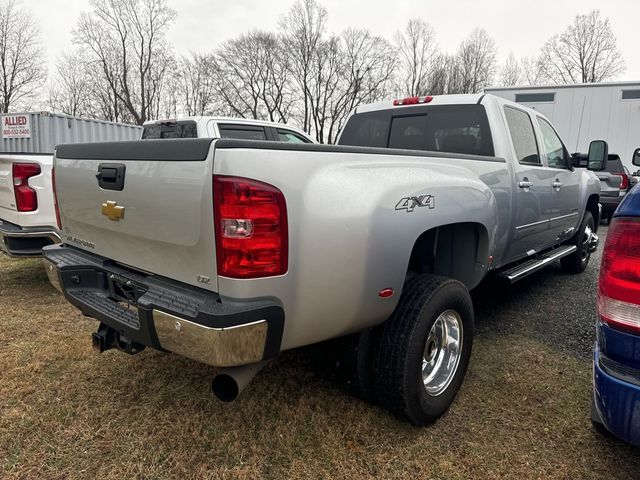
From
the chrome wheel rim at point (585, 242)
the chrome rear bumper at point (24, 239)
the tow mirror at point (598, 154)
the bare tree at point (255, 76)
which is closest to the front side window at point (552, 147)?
the tow mirror at point (598, 154)

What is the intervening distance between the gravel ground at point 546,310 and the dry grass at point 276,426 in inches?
17.6

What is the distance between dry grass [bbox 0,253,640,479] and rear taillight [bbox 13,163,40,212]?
5.58 feet

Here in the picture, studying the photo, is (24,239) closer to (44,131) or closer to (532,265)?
(532,265)

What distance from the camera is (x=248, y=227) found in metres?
1.71


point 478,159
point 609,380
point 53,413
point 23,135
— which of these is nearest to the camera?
point 609,380

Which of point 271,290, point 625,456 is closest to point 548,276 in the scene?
point 625,456

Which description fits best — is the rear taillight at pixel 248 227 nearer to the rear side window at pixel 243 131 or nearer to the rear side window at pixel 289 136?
the rear side window at pixel 243 131

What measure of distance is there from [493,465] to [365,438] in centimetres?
63

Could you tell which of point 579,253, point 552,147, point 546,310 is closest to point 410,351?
point 546,310

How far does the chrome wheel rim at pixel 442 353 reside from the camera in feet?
8.54

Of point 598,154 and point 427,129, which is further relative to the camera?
point 598,154

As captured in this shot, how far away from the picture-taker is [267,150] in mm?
1745

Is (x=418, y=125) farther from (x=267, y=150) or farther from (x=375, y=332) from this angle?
(x=267, y=150)

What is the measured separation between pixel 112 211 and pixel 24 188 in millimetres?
2912
